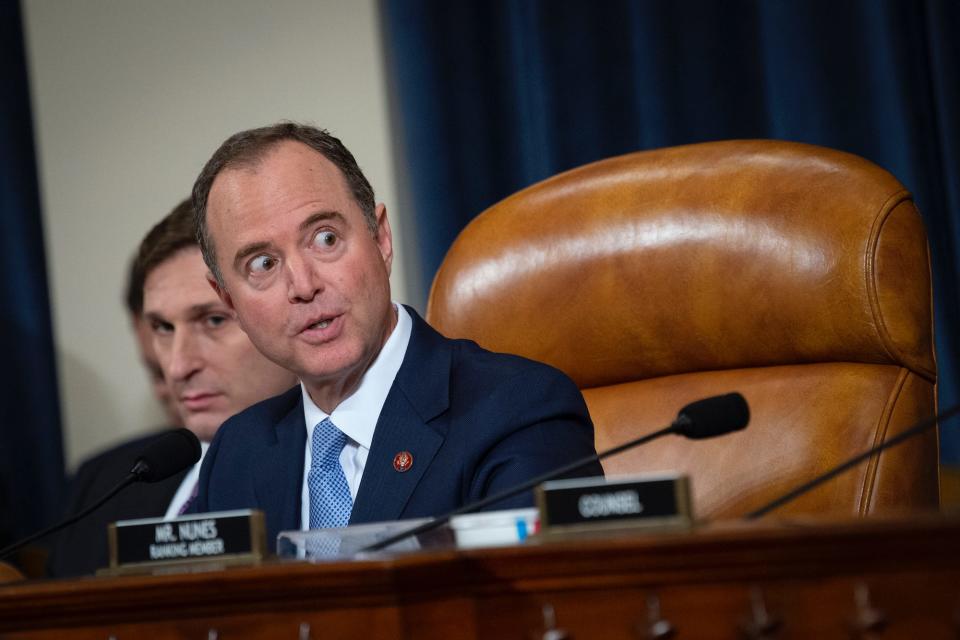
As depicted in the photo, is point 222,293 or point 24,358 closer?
point 222,293

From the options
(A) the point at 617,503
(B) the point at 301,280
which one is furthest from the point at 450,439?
→ (A) the point at 617,503

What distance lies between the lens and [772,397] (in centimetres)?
181

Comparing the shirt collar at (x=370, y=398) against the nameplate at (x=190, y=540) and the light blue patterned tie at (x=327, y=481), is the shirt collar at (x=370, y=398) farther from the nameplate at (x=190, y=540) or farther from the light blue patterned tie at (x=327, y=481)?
the nameplate at (x=190, y=540)

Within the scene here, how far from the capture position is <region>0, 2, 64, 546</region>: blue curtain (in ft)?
11.4

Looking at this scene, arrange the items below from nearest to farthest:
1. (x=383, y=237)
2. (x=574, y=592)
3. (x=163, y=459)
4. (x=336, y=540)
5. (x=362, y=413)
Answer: (x=574, y=592)
(x=336, y=540)
(x=163, y=459)
(x=362, y=413)
(x=383, y=237)

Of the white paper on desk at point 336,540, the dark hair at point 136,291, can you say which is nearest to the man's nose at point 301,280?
the white paper on desk at point 336,540

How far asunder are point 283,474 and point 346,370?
216 millimetres

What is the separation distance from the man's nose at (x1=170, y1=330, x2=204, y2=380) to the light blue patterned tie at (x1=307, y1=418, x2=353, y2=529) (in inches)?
34.0

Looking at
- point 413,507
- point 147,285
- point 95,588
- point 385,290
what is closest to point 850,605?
point 95,588

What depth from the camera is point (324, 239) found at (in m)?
1.80

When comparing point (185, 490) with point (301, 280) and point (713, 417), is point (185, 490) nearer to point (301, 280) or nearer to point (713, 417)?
point (301, 280)

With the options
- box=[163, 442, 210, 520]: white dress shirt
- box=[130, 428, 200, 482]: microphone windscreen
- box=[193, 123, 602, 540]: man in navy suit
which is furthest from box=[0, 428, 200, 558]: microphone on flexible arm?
box=[163, 442, 210, 520]: white dress shirt

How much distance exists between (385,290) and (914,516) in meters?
1.09

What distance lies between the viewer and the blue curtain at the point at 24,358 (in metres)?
3.46
